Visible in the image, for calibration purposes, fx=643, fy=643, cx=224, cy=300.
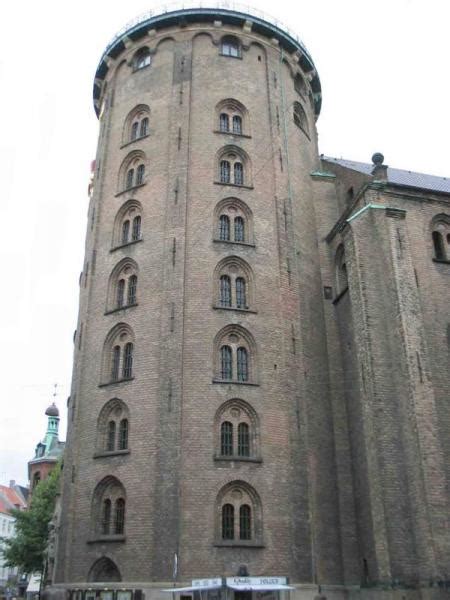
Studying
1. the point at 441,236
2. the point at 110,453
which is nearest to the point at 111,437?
the point at 110,453

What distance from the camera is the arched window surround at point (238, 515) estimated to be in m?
21.2

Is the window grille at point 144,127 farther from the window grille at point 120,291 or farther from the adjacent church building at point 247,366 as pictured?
the window grille at point 120,291

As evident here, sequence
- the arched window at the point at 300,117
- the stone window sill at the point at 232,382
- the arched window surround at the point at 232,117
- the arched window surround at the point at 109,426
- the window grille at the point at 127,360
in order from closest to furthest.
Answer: the stone window sill at the point at 232,382 < the arched window surround at the point at 109,426 < the window grille at the point at 127,360 < the arched window surround at the point at 232,117 < the arched window at the point at 300,117

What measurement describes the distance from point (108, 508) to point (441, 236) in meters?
16.2

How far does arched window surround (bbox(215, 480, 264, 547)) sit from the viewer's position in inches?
834

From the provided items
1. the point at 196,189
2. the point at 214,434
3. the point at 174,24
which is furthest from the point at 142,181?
the point at 214,434

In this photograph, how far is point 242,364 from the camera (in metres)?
24.1

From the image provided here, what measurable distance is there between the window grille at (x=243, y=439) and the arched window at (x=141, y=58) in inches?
750

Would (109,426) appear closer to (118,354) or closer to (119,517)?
(118,354)

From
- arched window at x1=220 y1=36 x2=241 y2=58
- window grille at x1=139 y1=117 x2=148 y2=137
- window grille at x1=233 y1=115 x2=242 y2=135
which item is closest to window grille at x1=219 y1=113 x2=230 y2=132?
window grille at x1=233 y1=115 x2=242 y2=135

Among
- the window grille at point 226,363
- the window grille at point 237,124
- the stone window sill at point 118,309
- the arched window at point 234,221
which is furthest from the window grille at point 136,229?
the window grille at point 226,363

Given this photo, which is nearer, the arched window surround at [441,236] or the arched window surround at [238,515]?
the arched window surround at [238,515]

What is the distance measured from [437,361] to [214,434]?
8101 mm

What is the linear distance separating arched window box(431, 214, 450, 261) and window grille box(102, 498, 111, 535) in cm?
1523
